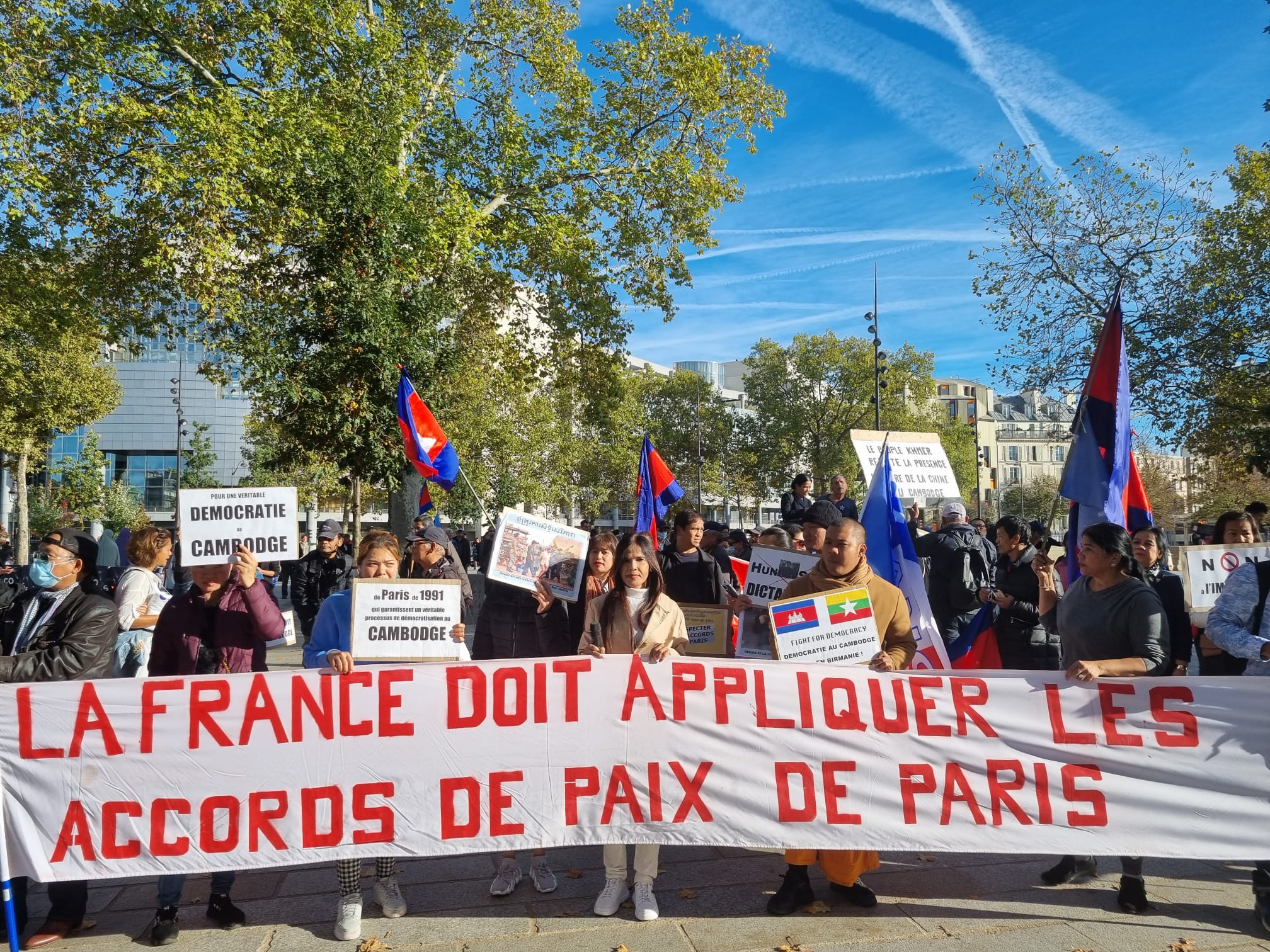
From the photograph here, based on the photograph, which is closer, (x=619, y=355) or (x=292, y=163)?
(x=292, y=163)

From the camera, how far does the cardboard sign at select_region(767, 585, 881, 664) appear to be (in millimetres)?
4375

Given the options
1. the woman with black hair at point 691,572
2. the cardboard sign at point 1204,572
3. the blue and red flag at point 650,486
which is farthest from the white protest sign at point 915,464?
the blue and red flag at point 650,486

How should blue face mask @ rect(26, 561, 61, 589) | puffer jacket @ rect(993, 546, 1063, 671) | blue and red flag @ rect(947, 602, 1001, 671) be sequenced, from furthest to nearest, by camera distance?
blue and red flag @ rect(947, 602, 1001, 671) → puffer jacket @ rect(993, 546, 1063, 671) → blue face mask @ rect(26, 561, 61, 589)

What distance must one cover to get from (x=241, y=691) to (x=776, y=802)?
2.48m

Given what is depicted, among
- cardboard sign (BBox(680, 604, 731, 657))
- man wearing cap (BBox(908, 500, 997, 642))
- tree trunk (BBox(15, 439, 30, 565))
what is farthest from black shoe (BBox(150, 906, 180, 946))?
tree trunk (BBox(15, 439, 30, 565))

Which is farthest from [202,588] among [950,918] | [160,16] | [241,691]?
[160,16]

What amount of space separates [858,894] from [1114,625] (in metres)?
1.72

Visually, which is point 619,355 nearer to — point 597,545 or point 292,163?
point 292,163

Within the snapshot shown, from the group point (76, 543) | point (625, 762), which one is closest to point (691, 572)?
point (625, 762)

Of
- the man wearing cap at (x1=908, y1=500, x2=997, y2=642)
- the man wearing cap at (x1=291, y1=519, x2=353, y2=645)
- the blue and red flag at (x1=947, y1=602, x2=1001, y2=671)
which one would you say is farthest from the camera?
the man wearing cap at (x1=291, y1=519, x2=353, y2=645)

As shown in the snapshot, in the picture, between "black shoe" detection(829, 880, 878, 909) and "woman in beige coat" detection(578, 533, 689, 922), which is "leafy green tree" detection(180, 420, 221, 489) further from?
"black shoe" detection(829, 880, 878, 909)

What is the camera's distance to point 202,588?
439 cm

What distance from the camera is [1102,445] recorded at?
17.2 ft

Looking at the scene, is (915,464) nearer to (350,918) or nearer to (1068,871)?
(1068,871)
